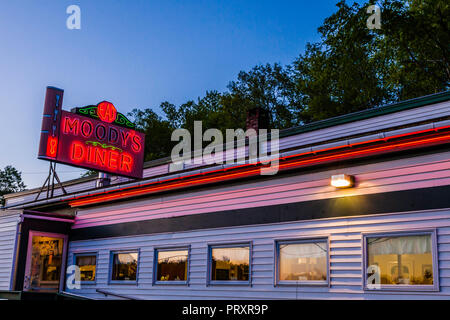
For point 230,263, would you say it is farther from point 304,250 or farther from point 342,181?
point 342,181

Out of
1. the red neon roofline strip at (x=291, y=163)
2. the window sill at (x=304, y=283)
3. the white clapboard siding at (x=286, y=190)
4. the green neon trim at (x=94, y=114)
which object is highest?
the green neon trim at (x=94, y=114)

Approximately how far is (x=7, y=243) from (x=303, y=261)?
10.0 metres

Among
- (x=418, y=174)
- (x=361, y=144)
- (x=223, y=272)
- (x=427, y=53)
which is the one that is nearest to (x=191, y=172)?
(x=223, y=272)

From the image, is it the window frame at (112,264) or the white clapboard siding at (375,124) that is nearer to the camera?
the white clapboard siding at (375,124)

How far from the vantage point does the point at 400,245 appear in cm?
938

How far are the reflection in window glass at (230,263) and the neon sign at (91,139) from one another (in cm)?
432

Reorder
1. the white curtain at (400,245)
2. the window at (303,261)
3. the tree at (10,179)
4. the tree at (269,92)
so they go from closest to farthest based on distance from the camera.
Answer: the white curtain at (400,245) < the window at (303,261) < the tree at (269,92) < the tree at (10,179)

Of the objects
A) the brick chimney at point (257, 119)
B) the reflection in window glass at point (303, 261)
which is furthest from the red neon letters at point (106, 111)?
the reflection in window glass at point (303, 261)

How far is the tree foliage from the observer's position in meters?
23.9

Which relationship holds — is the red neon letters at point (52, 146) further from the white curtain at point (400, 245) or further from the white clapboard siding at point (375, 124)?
the white curtain at point (400, 245)

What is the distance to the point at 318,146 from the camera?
10406mm

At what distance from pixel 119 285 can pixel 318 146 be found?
7.49 meters

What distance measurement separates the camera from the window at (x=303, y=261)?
1048 cm
